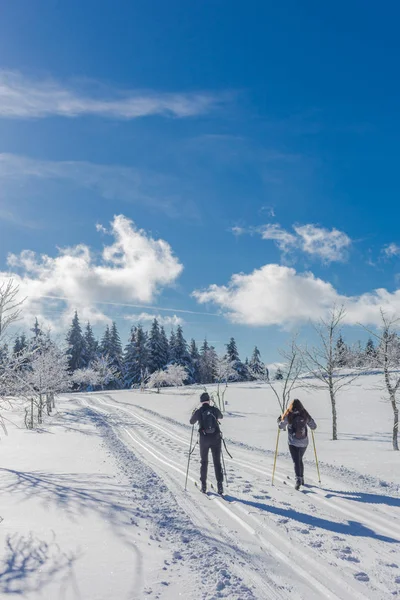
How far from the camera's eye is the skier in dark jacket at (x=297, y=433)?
8.57 meters

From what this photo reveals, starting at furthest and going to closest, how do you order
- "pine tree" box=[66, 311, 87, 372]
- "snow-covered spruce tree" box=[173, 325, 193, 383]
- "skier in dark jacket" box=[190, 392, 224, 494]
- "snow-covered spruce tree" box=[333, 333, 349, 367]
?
"snow-covered spruce tree" box=[173, 325, 193, 383]
"pine tree" box=[66, 311, 87, 372]
"snow-covered spruce tree" box=[333, 333, 349, 367]
"skier in dark jacket" box=[190, 392, 224, 494]

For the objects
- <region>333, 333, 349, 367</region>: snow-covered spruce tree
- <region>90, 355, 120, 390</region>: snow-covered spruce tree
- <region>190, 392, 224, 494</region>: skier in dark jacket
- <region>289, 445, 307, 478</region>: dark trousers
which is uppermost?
<region>333, 333, 349, 367</region>: snow-covered spruce tree

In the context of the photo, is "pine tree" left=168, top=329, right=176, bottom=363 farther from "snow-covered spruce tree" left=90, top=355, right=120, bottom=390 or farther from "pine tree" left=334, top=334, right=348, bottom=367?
"pine tree" left=334, top=334, right=348, bottom=367

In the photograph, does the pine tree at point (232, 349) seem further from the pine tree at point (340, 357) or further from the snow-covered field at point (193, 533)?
the snow-covered field at point (193, 533)

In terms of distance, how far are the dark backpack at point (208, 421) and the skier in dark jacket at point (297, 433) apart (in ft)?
5.55

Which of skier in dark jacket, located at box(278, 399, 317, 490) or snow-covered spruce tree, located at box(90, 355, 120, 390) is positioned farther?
snow-covered spruce tree, located at box(90, 355, 120, 390)

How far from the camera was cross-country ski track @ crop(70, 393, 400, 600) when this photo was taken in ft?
13.9

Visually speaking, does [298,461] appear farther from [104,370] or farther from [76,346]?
[76,346]

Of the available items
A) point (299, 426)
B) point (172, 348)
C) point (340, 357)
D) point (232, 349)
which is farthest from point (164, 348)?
point (299, 426)

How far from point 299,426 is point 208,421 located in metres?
2.26

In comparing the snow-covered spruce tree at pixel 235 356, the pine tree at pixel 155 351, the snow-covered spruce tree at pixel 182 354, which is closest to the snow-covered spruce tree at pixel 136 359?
the pine tree at pixel 155 351

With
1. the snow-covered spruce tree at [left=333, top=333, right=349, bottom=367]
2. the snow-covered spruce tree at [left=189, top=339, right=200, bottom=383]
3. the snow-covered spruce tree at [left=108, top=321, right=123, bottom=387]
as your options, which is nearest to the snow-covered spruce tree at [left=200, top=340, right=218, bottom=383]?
the snow-covered spruce tree at [left=189, top=339, right=200, bottom=383]

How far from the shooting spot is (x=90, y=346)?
87.9 metres

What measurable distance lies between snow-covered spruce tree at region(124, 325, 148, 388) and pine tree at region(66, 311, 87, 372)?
963cm
